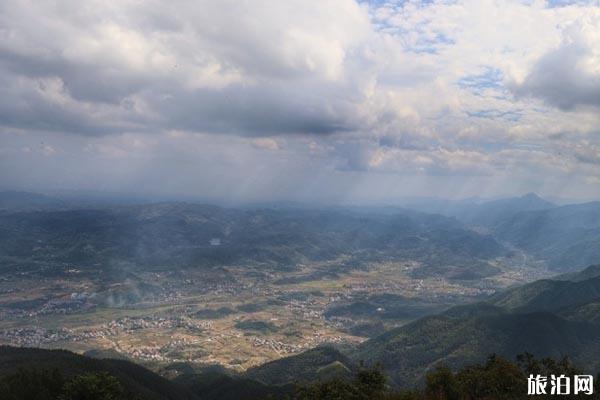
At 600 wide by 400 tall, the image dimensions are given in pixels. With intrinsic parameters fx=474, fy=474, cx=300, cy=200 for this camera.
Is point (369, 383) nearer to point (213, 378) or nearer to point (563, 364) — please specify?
point (563, 364)

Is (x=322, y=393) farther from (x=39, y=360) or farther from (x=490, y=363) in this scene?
(x=39, y=360)

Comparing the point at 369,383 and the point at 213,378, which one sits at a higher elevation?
the point at 369,383

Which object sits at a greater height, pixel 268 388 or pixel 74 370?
pixel 74 370

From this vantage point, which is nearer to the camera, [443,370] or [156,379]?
[443,370]

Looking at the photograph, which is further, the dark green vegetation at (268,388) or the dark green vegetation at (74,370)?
the dark green vegetation at (74,370)

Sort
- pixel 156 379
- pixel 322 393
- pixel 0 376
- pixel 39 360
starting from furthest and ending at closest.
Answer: pixel 156 379 < pixel 39 360 < pixel 0 376 < pixel 322 393

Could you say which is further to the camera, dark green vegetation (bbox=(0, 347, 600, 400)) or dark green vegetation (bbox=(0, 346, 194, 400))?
dark green vegetation (bbox=(0, 346, 194, 400))

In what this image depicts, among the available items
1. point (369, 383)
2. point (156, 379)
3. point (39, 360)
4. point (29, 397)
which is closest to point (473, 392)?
point (369, 383)

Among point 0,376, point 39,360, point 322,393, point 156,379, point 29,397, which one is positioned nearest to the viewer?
point 322,393

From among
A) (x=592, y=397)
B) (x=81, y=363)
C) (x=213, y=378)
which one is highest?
(x=592, y=397)

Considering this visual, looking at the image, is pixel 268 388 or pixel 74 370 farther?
pixel 268 388
